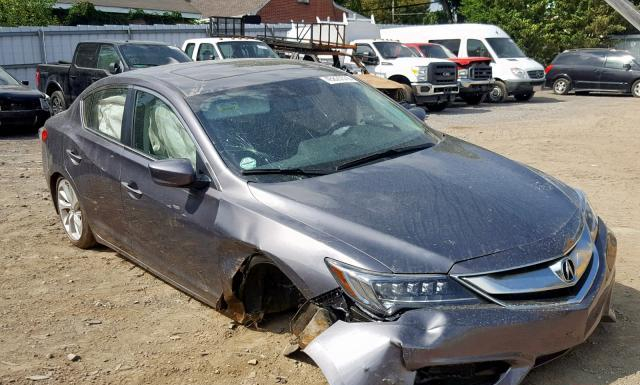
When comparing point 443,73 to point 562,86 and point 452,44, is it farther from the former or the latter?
point 562,86

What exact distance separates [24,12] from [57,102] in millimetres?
14204

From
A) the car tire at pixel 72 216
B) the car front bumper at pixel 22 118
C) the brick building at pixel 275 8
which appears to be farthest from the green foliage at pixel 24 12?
the car tire at pixel 72 216

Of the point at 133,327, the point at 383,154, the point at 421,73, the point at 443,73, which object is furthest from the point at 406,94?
the point at 133,327

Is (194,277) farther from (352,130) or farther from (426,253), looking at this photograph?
(426,253)

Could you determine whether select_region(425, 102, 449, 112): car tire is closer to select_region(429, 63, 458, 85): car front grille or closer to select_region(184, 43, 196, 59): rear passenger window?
select_region(429, 63, 458, 85): car front grille

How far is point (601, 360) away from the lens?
11.8 ft

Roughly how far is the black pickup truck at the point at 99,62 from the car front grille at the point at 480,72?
31.3ft

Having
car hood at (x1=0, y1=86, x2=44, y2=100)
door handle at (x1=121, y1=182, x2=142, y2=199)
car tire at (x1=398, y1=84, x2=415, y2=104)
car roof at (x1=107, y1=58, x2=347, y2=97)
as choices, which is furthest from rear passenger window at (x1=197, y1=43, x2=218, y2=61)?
door handle at (x1=121, y1=182, x2=142, y2=199)

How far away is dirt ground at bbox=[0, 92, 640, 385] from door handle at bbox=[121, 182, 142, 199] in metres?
0.76

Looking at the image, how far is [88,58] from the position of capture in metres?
13.7

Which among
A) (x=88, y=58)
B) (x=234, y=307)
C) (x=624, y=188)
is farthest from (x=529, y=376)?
(x=88, y=58)

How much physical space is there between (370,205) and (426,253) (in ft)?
1.65

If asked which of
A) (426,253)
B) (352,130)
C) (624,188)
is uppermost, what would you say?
(352,130)

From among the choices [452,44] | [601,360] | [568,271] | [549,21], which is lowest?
[601,360]
